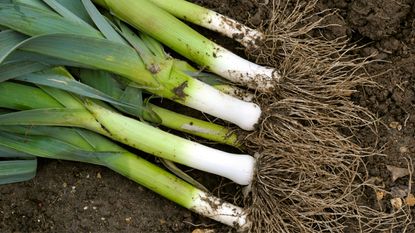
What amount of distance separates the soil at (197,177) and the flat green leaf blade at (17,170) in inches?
3.0

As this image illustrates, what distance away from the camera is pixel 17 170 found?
1960 millimetres

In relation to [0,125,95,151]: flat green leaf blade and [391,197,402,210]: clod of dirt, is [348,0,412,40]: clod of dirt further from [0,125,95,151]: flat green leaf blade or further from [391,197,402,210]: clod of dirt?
[0,125,95,151]: flat green leaf blade

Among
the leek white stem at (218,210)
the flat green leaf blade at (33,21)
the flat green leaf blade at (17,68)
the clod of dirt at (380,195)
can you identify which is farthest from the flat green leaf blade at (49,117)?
the clod of dirt at (380,195)

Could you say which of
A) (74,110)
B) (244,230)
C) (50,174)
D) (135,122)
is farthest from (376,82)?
(50,174)

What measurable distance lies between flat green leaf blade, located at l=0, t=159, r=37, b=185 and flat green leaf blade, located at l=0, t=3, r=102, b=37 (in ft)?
1.42

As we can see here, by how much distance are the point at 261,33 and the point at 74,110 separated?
67 centimetres

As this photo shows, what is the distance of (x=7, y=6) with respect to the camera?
1.74 metres

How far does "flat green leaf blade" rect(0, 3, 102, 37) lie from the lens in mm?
1734

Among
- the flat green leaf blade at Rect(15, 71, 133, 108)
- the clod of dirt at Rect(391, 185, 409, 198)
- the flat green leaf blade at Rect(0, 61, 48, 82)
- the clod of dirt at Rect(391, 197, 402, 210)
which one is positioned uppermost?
the flat green leaf blade at Rect(0, 61, 48, 82)

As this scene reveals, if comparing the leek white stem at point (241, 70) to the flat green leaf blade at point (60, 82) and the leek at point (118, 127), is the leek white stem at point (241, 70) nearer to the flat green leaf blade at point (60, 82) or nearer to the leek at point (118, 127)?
the leek at point (118, 127)

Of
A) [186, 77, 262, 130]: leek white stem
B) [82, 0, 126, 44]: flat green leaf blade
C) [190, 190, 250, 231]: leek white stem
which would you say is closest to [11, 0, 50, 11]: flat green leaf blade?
[82, 0, 126, 44]: flat green leaf blade

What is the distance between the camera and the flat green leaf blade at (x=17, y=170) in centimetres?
194

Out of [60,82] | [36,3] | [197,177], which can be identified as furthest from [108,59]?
[197,177]

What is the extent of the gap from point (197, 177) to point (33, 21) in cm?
75
